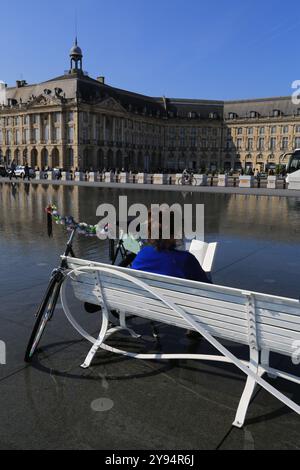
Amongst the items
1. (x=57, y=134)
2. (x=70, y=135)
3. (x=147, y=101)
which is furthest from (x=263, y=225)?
(x=147, y=101)

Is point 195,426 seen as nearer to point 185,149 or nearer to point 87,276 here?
point 87,276

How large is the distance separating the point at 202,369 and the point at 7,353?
65.4 inches

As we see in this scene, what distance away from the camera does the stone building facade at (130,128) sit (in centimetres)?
8731

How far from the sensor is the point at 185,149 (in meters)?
115

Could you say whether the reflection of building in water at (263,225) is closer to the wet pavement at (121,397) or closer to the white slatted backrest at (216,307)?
the wet pavement at (121,397)

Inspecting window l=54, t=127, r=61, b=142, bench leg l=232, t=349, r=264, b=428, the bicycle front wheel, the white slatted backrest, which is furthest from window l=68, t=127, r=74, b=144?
bench leg l=232, t=349, r=264, b=428

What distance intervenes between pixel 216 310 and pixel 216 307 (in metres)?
0.02

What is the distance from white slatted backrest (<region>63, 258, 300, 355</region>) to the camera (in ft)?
8.87

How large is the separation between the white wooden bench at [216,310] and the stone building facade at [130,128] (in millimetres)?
84654

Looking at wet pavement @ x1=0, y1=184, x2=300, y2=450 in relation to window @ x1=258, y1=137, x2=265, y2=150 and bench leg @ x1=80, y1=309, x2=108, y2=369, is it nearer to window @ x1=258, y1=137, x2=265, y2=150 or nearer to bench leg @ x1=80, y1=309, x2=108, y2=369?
bench leg @ x1=80, y1=309, x2=108, y2=369

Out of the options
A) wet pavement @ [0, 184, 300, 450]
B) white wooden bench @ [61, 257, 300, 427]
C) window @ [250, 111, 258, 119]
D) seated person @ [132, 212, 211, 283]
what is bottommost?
wet pavement @ [0, 184, 300, 450]

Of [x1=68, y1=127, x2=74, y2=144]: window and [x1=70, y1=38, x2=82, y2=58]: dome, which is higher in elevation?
[x1=70, y1=38, x2=82, y2=58]: dome

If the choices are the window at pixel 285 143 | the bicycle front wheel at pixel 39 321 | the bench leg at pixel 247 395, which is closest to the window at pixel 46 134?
the window at pixel 285 143

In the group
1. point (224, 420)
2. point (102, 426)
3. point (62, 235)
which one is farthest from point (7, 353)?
point (62, 235)
